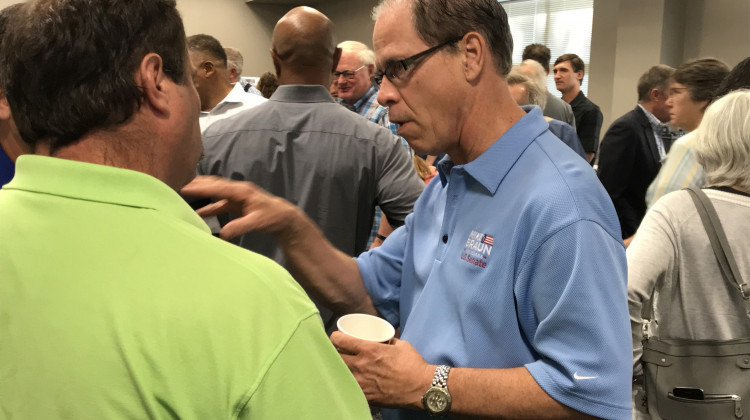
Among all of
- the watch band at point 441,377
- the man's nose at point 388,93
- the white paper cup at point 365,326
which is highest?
the man's nose at point 388,93

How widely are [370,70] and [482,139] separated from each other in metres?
3.47

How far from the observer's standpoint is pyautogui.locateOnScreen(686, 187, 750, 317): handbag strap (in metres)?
1.87

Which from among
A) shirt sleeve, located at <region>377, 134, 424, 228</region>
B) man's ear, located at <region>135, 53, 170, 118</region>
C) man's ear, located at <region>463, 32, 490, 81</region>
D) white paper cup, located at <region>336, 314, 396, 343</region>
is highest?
man's ear, located at <region>463, 32, 490, 81</region>

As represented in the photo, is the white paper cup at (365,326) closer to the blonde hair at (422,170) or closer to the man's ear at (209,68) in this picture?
the blonde hair at (422,170)

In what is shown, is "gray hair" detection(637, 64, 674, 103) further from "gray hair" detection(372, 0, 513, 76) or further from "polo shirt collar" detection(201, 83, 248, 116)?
"gray hair" detection(372, 0, 513, 76)

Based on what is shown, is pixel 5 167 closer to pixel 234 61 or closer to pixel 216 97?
pixel 216 97

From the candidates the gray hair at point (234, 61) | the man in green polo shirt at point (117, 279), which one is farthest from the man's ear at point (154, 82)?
the gray hair at point (234, 61)

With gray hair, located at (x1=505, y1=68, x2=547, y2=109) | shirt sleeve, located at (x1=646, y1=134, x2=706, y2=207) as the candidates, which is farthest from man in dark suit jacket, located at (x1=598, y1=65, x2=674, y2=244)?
shirt sleeve, located at (x1=646, y1=134, x2=706, y2=207)

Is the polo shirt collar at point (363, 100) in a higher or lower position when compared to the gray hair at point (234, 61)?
lower

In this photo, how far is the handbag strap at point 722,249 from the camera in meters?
1.87

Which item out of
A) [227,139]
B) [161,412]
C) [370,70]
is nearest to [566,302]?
[161,412]

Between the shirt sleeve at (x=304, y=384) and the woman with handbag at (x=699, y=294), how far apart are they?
1.42m

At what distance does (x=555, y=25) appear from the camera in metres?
9.55

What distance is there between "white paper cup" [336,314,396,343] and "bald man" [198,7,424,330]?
1.06 meters
